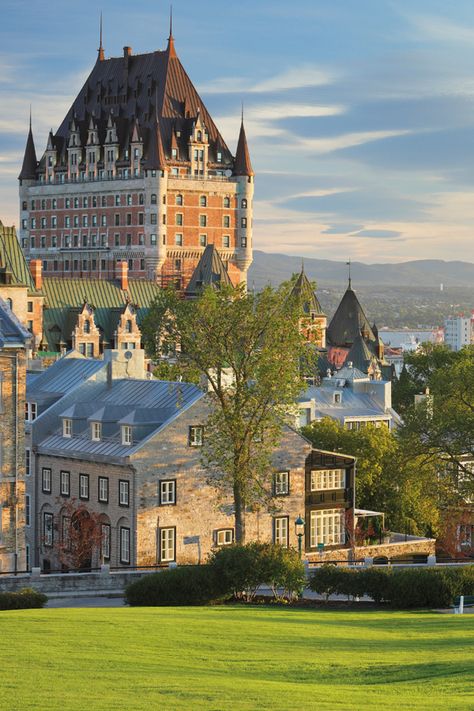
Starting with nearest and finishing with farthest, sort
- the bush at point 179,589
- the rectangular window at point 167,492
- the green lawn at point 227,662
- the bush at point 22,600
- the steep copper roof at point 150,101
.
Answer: the green lawn at point 227,662 → the bush at point 22,600 → the bush at point 179,589 → the rectangular window at point 167,492 → the steep copper roof at point 150,101

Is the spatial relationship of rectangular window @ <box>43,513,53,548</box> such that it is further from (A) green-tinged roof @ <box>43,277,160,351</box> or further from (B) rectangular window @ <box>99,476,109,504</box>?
(A) green-tinged roof @ <box>43,277,160,351</box>

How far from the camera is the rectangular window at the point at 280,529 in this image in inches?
2473

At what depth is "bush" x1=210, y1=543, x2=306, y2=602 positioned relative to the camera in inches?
1769

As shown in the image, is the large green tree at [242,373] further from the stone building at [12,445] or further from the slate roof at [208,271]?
the slate roof at [208,271]

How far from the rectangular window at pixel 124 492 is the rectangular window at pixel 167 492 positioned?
1313mm

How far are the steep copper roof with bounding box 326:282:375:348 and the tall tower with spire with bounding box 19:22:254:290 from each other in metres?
16.5

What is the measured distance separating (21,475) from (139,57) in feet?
486

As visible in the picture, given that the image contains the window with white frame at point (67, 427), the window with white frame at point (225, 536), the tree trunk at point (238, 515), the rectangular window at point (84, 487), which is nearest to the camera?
the tree trunk at point (238, 515)

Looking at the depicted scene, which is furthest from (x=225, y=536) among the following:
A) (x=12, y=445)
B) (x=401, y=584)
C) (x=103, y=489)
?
(x=401, y=584)

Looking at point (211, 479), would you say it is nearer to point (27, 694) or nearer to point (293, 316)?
point (293, 316)

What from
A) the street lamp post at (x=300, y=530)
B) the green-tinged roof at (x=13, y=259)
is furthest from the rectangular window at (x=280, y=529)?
the green-tinged roof at (x=13, y=259)

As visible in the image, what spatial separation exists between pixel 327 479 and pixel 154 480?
991 cm

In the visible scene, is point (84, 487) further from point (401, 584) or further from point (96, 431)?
point (401, 584)

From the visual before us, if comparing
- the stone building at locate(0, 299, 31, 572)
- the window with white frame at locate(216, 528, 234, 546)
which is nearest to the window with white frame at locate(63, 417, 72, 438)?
the stone building at locate(0, 299, 31, 572)
